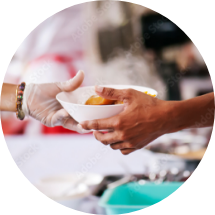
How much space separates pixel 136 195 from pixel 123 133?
12.5 inches

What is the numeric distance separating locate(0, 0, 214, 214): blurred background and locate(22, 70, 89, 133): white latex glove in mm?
30

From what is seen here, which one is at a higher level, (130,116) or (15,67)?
(15,67)

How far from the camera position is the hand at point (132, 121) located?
0.94m

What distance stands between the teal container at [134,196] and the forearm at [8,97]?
57cm

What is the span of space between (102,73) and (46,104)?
0.95 feet

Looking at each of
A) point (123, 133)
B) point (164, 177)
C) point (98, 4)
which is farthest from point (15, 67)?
point (164, 177)

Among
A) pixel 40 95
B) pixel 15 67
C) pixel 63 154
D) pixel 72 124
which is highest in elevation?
pixel 15 67

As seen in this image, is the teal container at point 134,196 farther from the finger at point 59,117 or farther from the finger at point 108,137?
the finger at point 59,117

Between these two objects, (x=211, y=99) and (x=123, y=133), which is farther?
(x=211, y=99)

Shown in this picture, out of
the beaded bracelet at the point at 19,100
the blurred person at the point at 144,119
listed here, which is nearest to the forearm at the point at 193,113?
the blurred person at the point at 144,119

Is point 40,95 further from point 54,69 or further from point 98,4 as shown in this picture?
point 98,4

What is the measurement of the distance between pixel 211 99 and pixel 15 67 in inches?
33.5

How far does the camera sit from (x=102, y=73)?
1179 millimetres

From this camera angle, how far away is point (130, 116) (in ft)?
3.11
